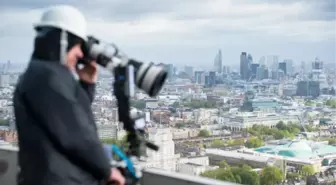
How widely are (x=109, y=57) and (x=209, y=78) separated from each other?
24.7 meters

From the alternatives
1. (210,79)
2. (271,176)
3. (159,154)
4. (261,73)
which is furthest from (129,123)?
(261,73)

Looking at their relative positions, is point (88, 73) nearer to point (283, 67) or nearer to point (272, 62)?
point (272, 62)

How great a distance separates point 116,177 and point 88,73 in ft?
1.00

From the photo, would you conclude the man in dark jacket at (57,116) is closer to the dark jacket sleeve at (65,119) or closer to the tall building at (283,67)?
the dark jacket sleeve at (65,119)

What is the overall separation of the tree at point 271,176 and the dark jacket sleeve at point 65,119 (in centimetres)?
715

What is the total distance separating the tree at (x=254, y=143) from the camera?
18.5 meters

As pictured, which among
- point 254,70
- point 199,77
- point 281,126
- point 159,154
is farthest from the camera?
point 254,70

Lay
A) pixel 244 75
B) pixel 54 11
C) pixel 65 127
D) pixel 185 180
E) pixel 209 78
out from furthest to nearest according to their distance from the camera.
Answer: pixel 244 75 < pixel 209 78 < pixel 185 180 < pixel 54 11 < pixel 65 127

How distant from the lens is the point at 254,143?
63.5 feet

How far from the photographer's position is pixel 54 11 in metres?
1.48

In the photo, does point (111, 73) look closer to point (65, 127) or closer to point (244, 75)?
point (65, 127)

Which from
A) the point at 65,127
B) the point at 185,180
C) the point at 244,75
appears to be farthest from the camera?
the point at 244,75

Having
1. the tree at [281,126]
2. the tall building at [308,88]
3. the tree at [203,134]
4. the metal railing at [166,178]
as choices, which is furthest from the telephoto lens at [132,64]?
the tall building at [308,88]

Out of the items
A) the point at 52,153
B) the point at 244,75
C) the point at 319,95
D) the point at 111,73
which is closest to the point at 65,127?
the point at 52,153
